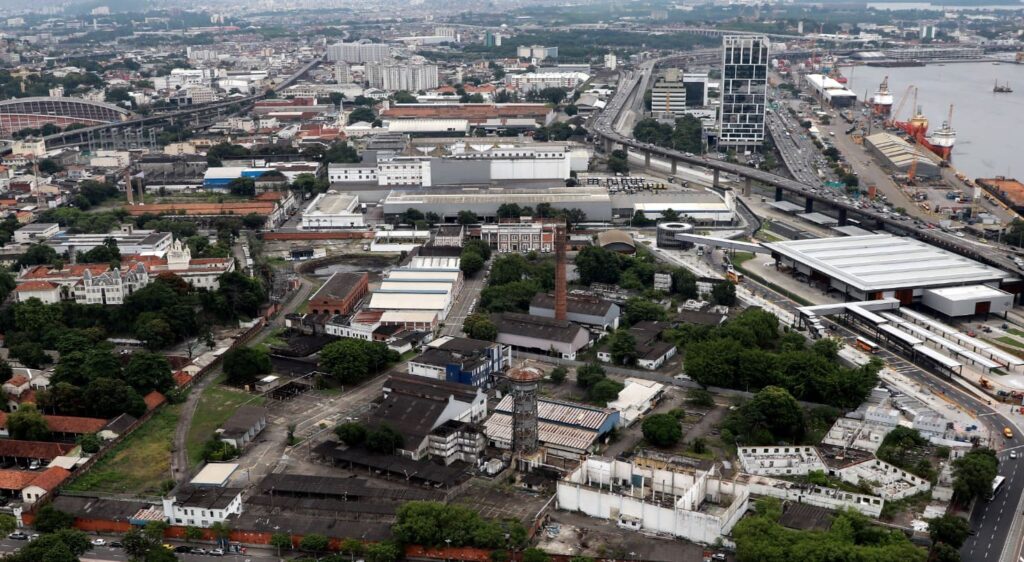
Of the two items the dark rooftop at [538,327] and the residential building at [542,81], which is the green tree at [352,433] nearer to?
the dark rooftop at [538,327]

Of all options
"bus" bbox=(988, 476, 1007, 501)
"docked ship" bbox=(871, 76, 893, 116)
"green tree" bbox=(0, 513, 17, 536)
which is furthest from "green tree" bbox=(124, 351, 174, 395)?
"docked ship" bbox=(871, 76, 893, 116)

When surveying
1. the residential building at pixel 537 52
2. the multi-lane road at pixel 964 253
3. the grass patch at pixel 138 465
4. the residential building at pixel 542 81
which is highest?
the residential building at pixel 537 52

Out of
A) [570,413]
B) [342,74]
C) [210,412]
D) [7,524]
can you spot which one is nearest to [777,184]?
[570,413]

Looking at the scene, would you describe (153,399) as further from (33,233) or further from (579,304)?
(33,233)

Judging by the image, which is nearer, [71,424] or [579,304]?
[71,424]

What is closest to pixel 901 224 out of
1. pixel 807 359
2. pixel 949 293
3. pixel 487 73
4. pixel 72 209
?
pixel 949 293

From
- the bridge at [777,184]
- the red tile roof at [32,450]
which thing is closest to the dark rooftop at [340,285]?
the red tile roof at [32,450]
